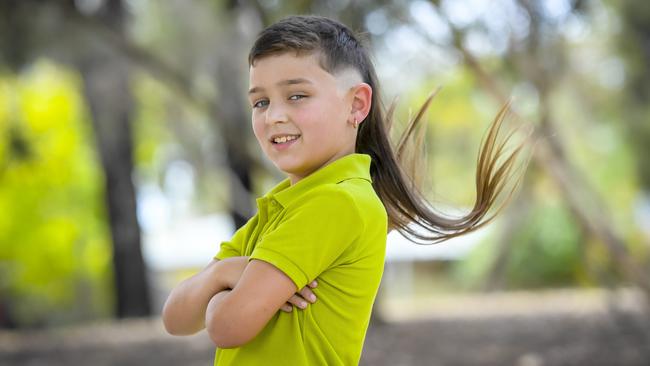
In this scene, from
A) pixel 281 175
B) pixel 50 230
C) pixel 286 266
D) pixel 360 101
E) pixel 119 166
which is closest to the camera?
pixel 286 266

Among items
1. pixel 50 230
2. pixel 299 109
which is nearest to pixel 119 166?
pixel 50 230

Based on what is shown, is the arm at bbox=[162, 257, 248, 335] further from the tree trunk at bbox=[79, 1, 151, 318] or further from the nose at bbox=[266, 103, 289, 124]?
the tree trunk at bbox=[79, 1, 151, 318]

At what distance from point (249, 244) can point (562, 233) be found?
15883 millimetres

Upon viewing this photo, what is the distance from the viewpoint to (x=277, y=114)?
1.77 metres

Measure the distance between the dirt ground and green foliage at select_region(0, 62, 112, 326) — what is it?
206 inches

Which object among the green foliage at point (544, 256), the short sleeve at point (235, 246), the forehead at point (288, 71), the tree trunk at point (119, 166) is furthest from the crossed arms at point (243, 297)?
the green foliage at point (544, 256)

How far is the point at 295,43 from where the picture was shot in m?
1.78

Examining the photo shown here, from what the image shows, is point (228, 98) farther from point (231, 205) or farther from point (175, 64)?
point (231, 205)

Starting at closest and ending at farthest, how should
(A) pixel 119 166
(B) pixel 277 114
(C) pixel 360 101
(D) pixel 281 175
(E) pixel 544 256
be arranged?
(B) pixel 277 114 < (C) pixel 360 101 < (D) pixel 281 175 < (A) pixel 119 166 < (E) pixel 544 256

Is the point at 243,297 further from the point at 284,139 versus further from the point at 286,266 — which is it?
the point at 284,139

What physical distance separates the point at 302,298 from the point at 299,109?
359 millimetres

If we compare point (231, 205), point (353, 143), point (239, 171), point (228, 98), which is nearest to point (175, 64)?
point (228, 98)

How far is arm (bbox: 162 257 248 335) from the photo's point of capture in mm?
1788

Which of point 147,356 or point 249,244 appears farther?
point 147,356
